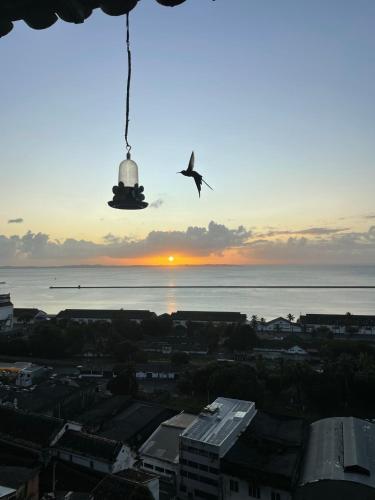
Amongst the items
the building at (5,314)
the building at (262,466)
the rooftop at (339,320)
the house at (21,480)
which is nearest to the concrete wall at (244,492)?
the building at (262,466)

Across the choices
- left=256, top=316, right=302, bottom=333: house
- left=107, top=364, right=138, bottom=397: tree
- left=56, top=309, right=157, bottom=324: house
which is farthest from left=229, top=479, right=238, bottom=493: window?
left=56, top=309, right=157, bottom=324: house

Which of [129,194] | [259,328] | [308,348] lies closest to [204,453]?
[129,194]

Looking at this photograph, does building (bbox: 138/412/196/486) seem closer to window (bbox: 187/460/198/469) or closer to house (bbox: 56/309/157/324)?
window (bbox: 187/460/198/469)

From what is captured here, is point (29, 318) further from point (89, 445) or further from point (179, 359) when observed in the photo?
point (89, 445)

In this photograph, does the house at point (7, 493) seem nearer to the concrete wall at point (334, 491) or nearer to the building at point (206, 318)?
the concrete wall at point (334, 491)

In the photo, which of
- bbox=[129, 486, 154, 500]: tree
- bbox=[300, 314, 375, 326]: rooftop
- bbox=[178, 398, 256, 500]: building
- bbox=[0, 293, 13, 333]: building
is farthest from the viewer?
bbox=[0, 293, 13, 333]: building

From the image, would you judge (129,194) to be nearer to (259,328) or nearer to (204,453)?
(204,453)
